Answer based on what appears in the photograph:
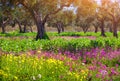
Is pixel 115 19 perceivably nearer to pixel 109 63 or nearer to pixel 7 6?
pixel 7 6

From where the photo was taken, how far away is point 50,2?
39125mm

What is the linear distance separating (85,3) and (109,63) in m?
24.7

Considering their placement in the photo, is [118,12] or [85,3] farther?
[118,12]

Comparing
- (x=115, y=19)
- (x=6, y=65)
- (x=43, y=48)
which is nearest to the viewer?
(x=6, y=65)

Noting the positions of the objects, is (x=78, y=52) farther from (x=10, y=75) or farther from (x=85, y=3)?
(x=85, y=3)

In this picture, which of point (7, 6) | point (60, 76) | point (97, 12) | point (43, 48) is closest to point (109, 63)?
point (43, 48)

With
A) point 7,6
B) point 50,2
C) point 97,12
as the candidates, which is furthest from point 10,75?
point 97,12

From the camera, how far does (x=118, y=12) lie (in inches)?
2180

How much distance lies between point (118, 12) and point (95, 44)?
A: 37342 mm

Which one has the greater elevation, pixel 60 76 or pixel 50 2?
pixel 50 2

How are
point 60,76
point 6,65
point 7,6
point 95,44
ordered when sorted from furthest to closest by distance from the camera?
point 7,6 → point 95,44 → point 6,65 → point 60,76

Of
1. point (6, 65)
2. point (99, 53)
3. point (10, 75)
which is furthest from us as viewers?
point (99, 53)

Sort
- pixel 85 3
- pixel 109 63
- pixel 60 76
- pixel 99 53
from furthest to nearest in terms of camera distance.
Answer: pixel 85 3 < pixel 99 53 < pixel 109 63 < pixel 60 76

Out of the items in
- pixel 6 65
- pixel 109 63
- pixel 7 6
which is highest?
pixel 7 6
